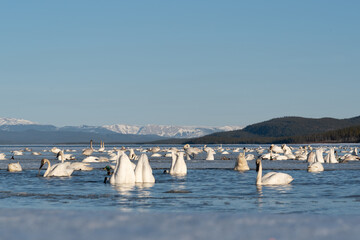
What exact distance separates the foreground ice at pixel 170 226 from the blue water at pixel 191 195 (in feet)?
7.06

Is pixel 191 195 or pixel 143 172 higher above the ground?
pixel 143 172

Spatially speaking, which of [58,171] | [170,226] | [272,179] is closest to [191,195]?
[272,179]

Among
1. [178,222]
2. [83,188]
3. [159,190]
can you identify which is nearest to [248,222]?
[178,222]

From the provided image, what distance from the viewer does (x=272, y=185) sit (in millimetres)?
25438

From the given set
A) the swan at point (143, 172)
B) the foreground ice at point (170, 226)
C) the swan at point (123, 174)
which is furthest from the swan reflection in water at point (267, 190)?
the swan at point (123, 174)

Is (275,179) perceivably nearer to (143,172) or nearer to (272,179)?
(272,179)

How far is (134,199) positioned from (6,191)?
601 cm

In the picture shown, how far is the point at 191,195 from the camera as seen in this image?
2206 cm

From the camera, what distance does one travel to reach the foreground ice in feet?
40.7

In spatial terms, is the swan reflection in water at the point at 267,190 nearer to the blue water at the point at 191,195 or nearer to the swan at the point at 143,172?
the blue water at the point at 191,195

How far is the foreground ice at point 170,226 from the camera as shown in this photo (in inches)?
488

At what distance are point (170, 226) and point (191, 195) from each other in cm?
855

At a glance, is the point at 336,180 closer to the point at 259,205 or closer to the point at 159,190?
the point at 159,190

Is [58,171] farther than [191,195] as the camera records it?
Yes
